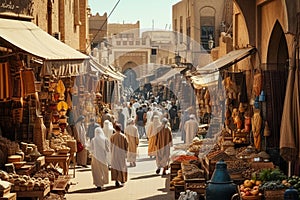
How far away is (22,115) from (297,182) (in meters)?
5.06

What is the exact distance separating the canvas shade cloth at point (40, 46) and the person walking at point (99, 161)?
249 cm

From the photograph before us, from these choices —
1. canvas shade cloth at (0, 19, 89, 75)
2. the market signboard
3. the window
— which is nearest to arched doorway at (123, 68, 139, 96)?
the window

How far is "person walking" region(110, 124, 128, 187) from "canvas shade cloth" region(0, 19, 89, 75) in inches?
112

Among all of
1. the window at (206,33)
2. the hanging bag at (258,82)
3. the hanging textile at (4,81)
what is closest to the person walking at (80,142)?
the hanging bag at (258,82)

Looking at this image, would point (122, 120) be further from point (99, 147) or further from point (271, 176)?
point (271, 176)

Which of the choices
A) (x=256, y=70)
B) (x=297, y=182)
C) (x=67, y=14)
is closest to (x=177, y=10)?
(x=67, y=14)

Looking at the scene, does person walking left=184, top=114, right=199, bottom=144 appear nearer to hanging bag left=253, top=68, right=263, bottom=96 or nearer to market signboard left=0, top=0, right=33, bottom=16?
hanging bag left=253, top=68, right=263, bottom=96

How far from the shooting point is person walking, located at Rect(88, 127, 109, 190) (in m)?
13.3

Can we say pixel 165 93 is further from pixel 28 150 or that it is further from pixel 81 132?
pixel 28 150

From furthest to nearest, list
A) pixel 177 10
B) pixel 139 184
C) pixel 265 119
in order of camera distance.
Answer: pixel 177 10
pixel 139 184
pixel 265 119

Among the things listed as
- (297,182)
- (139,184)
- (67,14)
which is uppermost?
(67,14)

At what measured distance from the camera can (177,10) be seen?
158 ft

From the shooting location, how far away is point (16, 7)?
10828 millimetres

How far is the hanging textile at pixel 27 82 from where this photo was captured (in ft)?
33.6
